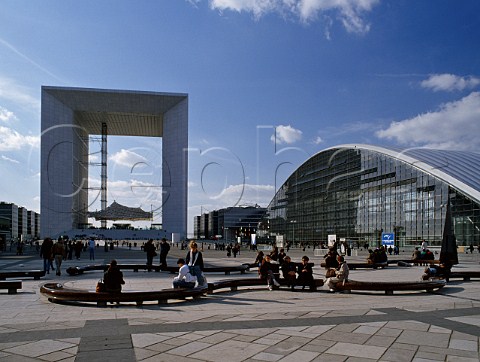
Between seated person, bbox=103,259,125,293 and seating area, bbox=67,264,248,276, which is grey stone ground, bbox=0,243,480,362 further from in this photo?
seating area, bbox=67,264,248,276

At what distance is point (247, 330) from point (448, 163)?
65684 mm

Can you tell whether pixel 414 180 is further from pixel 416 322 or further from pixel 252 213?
pixel 252 213

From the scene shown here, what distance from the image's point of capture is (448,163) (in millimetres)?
66812

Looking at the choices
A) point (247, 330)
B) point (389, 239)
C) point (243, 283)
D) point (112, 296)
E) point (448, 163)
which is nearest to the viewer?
point (247, 330)

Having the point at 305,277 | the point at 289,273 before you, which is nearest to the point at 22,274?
the point at 289,273

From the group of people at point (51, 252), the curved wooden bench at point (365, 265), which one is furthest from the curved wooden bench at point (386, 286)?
the group of people at point (51, 252)

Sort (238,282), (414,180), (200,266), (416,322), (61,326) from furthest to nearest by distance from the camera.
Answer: (414,180), (238,282), (200,266), (416,322), (61,326)

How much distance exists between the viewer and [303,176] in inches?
4016

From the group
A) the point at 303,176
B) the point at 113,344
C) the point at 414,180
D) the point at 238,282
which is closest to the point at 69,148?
the point at 303,176

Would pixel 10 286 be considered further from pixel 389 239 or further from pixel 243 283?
pixel 389 239

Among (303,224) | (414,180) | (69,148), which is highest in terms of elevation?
(69,148)

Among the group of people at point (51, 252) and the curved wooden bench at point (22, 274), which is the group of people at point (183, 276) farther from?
the group of people at point (51, 252)

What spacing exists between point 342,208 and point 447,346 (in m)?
81.0

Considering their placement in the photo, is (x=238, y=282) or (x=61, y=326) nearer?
(x=61, y=326)
